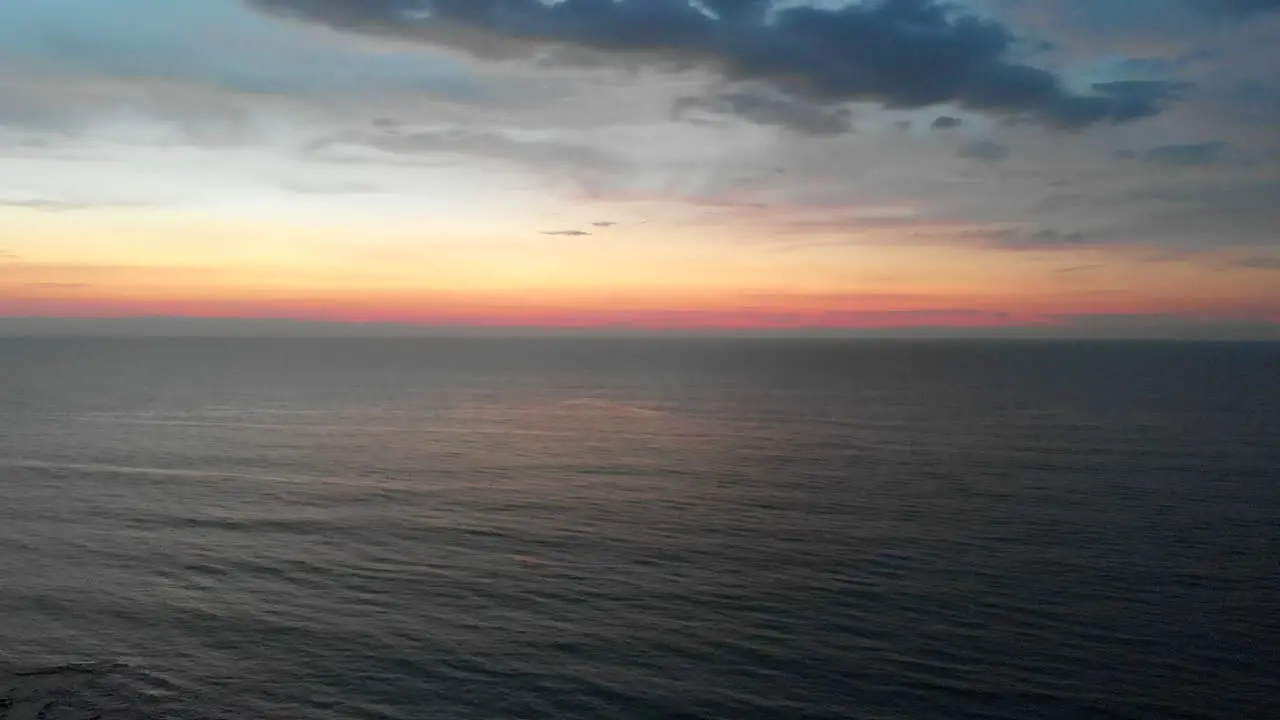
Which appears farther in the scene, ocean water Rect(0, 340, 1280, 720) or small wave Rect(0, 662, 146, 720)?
ocean water Rect(0, 340, 1280, 720)

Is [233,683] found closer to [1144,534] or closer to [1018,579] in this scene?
[1018,579]

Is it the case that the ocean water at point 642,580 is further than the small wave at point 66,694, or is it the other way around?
the ocean water at point 642,580

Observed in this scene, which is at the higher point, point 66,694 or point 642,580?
point 642,580

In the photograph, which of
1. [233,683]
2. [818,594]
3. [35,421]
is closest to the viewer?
[233,683]

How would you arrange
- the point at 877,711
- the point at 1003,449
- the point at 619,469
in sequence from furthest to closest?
the point at 1003,449
the point at 619,469
the point at 877,711

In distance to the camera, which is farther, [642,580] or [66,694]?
[642,580]

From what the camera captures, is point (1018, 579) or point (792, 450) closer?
point (1018, 579)

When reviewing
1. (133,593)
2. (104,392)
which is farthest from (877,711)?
(104,392)
